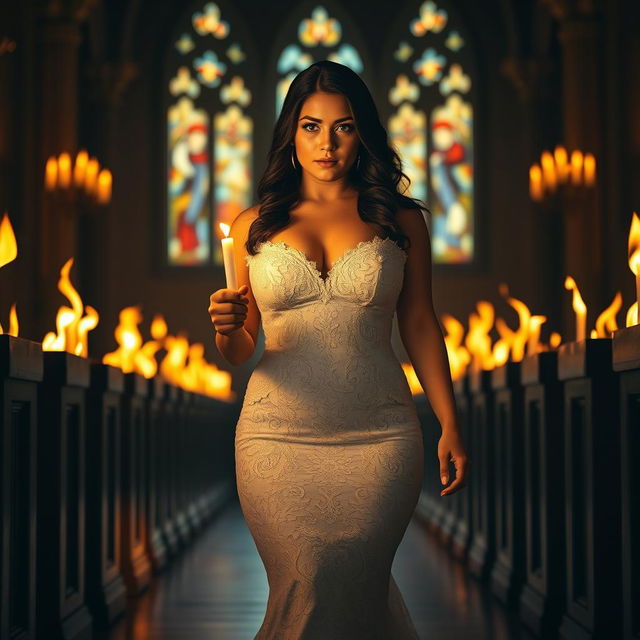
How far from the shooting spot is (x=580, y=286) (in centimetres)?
1352

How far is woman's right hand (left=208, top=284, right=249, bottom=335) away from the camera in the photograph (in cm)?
260

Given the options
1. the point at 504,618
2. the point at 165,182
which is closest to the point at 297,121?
the point at 504,618

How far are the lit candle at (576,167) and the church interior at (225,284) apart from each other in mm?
55

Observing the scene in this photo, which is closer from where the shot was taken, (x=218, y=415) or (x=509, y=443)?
(x=509, y=443)

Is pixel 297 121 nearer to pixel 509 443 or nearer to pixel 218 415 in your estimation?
pixel 509 443

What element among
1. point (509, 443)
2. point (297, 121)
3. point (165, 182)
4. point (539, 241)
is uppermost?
point (165, 182)

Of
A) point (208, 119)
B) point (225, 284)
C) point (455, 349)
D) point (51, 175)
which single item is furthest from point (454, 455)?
point (208, 119)

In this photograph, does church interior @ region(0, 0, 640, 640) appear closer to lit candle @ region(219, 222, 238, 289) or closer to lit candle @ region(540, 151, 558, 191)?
lit candle @ region(540, 151, 558, 191)

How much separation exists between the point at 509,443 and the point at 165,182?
13.7 metres

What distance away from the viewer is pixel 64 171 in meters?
13.3

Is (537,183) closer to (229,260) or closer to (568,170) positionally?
(568,170)

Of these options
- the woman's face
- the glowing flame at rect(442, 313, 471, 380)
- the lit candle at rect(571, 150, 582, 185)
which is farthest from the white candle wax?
the lit candle at rect(571, 150, 582, 185)

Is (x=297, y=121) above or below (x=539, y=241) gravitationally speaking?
below

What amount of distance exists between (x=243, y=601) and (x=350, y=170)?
2.99m
